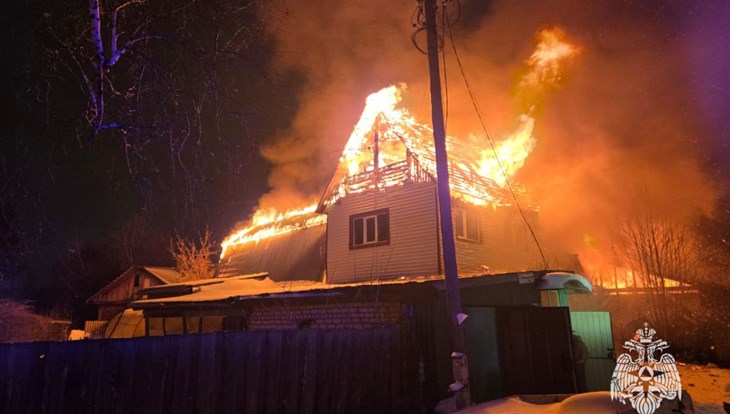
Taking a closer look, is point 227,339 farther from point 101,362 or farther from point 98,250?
point 98,250

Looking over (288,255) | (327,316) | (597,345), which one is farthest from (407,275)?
(288,255)

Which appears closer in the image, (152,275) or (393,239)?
(393,239)

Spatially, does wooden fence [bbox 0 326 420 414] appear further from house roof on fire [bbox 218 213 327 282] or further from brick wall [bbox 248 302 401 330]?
house roof on fire [bbox 218 213 327 282]

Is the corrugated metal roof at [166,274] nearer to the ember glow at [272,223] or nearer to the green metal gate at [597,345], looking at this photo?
the ember glow at [272,223]

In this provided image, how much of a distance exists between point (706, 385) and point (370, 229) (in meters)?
12.0

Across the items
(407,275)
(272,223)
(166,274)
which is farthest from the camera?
(166,274)

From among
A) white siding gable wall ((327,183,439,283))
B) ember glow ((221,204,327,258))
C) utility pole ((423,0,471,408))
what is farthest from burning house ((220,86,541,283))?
utility pole ((423,0,471,408))

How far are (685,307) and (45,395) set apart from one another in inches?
989

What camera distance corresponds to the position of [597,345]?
12.5 m

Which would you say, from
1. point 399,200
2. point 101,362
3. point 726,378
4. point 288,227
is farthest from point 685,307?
point 101,362

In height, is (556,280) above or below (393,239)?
below

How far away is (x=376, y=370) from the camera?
27.8 ft

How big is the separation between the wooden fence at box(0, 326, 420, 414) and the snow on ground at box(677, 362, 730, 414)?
22.4ft

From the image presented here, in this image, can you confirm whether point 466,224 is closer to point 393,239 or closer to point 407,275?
point 393,239
